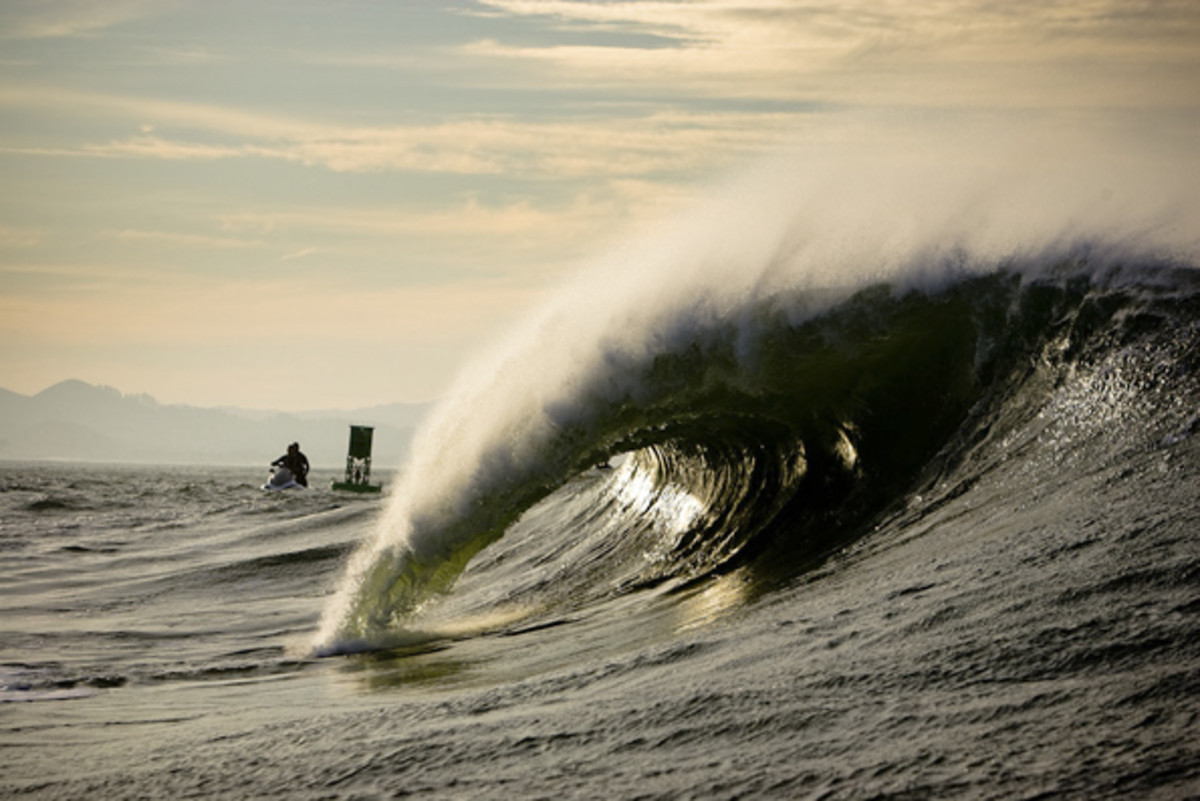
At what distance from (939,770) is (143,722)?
10.9 ft

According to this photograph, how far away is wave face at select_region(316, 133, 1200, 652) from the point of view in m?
6.57

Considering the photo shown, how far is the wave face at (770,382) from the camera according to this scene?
657 centimetres

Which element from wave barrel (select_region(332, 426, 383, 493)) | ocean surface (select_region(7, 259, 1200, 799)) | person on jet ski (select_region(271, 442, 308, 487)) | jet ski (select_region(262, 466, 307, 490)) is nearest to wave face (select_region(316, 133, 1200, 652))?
ocean surface (select_region(7, 259, 1200, 799))

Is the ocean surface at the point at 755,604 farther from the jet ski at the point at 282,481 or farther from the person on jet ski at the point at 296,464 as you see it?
the person on jet ski at the point at 296,464

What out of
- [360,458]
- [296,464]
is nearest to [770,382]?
[296,464]

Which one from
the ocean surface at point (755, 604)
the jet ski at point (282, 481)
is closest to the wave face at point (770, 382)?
the ocean surface at point (755, 604)

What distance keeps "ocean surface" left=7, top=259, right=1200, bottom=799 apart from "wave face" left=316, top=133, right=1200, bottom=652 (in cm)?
3

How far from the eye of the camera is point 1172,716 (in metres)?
2.51

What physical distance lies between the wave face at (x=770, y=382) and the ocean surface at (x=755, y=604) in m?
0.03

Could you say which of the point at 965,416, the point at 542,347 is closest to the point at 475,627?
the point at 542,347

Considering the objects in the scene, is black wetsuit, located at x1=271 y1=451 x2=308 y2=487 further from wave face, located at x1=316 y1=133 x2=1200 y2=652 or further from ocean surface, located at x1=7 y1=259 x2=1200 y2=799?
wave face, located at x1=316 y1=133 x2=1200 y2=652

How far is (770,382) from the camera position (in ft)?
25.5

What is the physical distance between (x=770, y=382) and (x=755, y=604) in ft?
9.46

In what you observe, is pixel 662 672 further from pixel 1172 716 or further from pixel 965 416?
pixel 965 416
